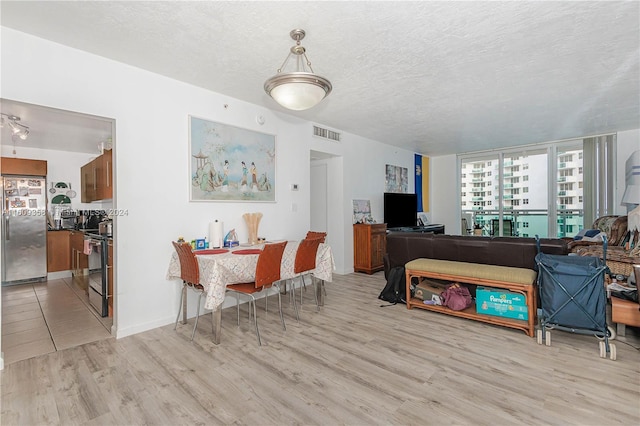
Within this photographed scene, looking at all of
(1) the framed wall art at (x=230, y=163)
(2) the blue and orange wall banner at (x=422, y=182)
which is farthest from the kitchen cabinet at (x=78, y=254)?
(2) the blue and orange wall banner at (x=422, y=182)

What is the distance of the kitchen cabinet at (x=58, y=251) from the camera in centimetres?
563

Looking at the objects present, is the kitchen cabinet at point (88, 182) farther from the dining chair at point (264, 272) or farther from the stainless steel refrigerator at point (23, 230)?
the dining chair at point (264, 272)

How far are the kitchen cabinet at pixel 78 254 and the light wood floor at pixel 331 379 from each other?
228 cm

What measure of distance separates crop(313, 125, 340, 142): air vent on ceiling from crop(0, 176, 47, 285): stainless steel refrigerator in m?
5.15

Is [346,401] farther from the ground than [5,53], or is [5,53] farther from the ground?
[5,53]

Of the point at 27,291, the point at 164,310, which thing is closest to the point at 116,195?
the point at 164,310

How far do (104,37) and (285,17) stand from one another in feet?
5.27

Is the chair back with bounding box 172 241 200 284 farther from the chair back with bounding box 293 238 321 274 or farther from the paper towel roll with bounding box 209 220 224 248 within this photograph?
the chair back with bounding box 293 238 321 274

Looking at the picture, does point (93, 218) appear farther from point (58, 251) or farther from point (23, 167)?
point (23, 167)

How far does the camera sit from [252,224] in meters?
4.02

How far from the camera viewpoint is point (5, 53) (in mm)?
2438

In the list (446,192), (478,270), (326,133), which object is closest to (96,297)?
(326,133)

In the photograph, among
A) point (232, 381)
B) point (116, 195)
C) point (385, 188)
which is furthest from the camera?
point (385, 188)

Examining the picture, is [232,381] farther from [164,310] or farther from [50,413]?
[164,310]
